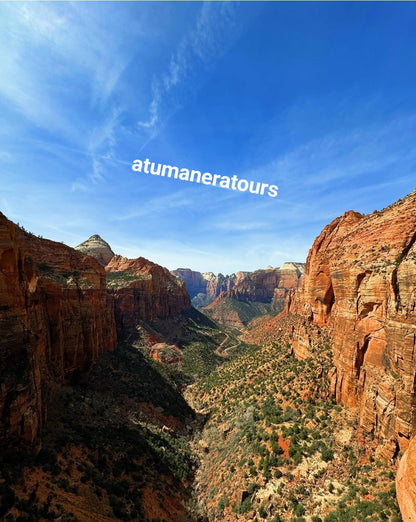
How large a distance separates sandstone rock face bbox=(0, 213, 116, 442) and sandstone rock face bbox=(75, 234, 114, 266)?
2716 inches

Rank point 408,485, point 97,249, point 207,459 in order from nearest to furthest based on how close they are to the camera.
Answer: point 408,485 < point 207,459 < point 97,249

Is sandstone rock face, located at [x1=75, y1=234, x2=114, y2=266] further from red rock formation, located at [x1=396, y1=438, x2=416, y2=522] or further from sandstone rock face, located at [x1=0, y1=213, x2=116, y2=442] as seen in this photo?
red rock formation, located at [x1=396, y1=438, x2=416, y2=522]

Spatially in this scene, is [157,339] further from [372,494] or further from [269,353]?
[372,494]

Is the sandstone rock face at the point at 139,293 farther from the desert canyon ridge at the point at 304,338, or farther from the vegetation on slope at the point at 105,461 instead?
the vegetation on slope at the point at 105,461

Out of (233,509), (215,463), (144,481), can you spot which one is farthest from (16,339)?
(215,463)

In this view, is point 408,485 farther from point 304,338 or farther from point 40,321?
point 40,321

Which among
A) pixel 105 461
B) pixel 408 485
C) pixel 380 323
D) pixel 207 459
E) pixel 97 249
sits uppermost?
pixel 97 249

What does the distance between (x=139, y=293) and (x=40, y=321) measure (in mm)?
61908

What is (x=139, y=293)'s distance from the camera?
92.4 m

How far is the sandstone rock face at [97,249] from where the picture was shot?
389 ft

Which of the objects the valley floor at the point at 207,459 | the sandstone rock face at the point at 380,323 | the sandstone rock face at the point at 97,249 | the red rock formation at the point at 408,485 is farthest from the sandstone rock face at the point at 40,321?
the sandstone rock face at the point at 97,249

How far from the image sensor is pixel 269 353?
52.6m

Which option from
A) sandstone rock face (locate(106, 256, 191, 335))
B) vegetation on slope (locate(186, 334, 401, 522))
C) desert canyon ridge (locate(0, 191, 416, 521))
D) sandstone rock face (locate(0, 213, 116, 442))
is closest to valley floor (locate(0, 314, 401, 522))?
vegetation on slope (locate(186, 334, 401, 522))

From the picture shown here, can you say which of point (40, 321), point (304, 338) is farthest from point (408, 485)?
point (40, 321)
